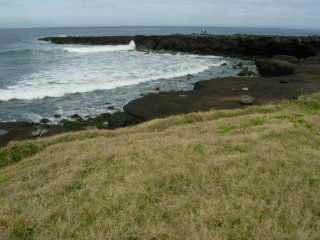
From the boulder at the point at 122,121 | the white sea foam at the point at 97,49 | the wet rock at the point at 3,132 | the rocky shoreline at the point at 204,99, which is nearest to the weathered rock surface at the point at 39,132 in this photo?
the rocky shoreline at the point at 204,99

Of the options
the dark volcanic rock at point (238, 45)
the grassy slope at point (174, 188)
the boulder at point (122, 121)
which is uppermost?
the dark volcanic rock at point (238, 45)

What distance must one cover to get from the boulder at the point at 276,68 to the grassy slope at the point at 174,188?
1824 centimetres

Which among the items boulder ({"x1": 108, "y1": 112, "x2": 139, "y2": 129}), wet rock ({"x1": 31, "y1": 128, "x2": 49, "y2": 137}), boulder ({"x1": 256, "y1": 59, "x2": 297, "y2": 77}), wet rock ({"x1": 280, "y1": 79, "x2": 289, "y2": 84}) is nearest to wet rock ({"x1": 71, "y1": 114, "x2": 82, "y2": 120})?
wet rock ({"x1": 31, "y1": 128, "x2": 49, "y2": 137})

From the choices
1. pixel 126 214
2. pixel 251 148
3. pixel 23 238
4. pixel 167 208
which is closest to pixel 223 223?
pixel 167 208

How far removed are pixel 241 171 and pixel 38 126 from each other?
44.6ft

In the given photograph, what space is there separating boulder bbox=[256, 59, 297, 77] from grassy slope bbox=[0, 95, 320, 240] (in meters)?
18.2

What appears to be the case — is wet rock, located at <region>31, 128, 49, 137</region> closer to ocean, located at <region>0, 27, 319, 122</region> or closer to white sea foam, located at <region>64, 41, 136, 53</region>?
ocean, located at <region>0, 27, 319, 122</region>

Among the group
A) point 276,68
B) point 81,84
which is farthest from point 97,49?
point 276,68

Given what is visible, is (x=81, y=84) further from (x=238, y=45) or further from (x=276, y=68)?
(x=238, y=45)

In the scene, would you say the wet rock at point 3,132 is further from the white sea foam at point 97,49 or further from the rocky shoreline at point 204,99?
the white sea foam at point 97,49

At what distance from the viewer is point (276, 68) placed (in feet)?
95.3

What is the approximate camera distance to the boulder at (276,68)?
27.9 m

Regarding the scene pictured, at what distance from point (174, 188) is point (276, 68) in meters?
24.4

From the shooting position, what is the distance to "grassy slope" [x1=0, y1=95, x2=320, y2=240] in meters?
5.31
